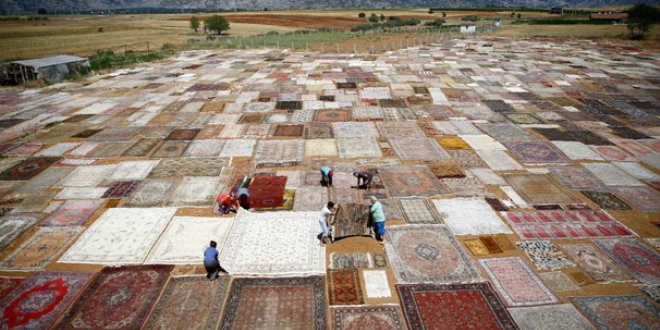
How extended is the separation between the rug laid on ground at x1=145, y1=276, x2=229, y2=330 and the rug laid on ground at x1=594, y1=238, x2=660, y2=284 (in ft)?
29.9

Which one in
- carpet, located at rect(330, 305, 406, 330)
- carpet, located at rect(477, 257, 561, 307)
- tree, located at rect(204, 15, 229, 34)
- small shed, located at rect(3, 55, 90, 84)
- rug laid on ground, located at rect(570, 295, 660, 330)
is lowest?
Answer: rug laid on ground, located at rect(570, 295, 660, 330)

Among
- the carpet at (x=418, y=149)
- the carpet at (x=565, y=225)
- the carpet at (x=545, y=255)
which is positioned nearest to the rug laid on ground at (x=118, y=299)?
the carpet at (x=545, y=255)

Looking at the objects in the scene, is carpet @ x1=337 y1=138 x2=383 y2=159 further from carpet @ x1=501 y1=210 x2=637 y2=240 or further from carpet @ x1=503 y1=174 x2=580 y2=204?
carpet @ x1=501 y1=210 x2=637 y2=240

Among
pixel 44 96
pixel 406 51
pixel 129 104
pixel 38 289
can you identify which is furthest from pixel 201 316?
pixel 406 51

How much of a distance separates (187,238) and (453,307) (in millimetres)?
6619

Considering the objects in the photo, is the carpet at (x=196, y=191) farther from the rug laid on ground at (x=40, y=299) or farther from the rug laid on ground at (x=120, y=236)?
the rug laid on ground at (x=40, y=299)

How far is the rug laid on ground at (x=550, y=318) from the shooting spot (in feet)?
20.0

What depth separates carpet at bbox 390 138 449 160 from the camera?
13211mm

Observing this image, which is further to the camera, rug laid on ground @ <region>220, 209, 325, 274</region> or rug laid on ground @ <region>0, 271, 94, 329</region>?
rug laid on ground @ <region>220, 209, 325, 274</region>

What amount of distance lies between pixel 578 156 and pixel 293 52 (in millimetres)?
27848

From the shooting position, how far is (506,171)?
1204 centimetres

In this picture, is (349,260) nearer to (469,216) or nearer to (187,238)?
(469,216)

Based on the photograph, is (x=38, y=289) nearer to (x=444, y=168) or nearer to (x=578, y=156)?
(x=444, y=168)

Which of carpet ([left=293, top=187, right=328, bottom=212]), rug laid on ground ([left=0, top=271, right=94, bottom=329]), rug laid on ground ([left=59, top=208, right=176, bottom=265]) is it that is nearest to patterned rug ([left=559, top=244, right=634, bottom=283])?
carpet ([left=293, top=187, right=328, bottom=212])
